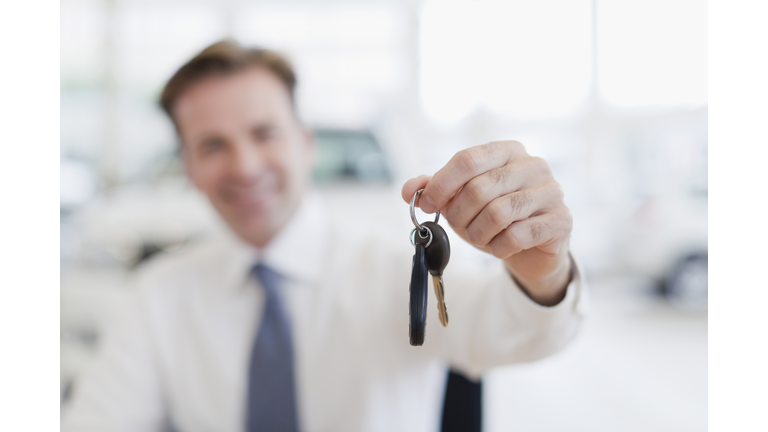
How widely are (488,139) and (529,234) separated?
4.00 ft

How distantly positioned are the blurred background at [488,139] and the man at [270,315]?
0.46 feet

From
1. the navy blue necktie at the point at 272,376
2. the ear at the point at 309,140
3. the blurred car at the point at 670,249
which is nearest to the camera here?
the navy blue necktie at the point at 272,376

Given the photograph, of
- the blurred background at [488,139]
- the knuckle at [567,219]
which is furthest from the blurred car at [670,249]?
the knuckle at [567,219]

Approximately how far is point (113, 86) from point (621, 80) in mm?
7280

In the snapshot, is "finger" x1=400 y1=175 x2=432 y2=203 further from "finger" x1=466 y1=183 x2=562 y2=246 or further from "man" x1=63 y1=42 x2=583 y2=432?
"man" x1=63 y1=42 x2=583 y2=432

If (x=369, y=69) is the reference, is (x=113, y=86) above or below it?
below

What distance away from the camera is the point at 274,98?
1.13 meters

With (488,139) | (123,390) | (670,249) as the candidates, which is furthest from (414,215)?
(670,249)

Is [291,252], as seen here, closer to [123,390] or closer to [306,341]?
[306,341]

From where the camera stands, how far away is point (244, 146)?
3.52 ft

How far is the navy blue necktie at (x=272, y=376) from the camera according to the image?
38.8 inches

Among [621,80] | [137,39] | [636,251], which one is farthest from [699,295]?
[137,39]

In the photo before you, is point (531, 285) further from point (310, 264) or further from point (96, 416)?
point (96, 416)

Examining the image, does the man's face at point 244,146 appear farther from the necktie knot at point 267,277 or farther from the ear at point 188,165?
the necktie knot at point 267,277
